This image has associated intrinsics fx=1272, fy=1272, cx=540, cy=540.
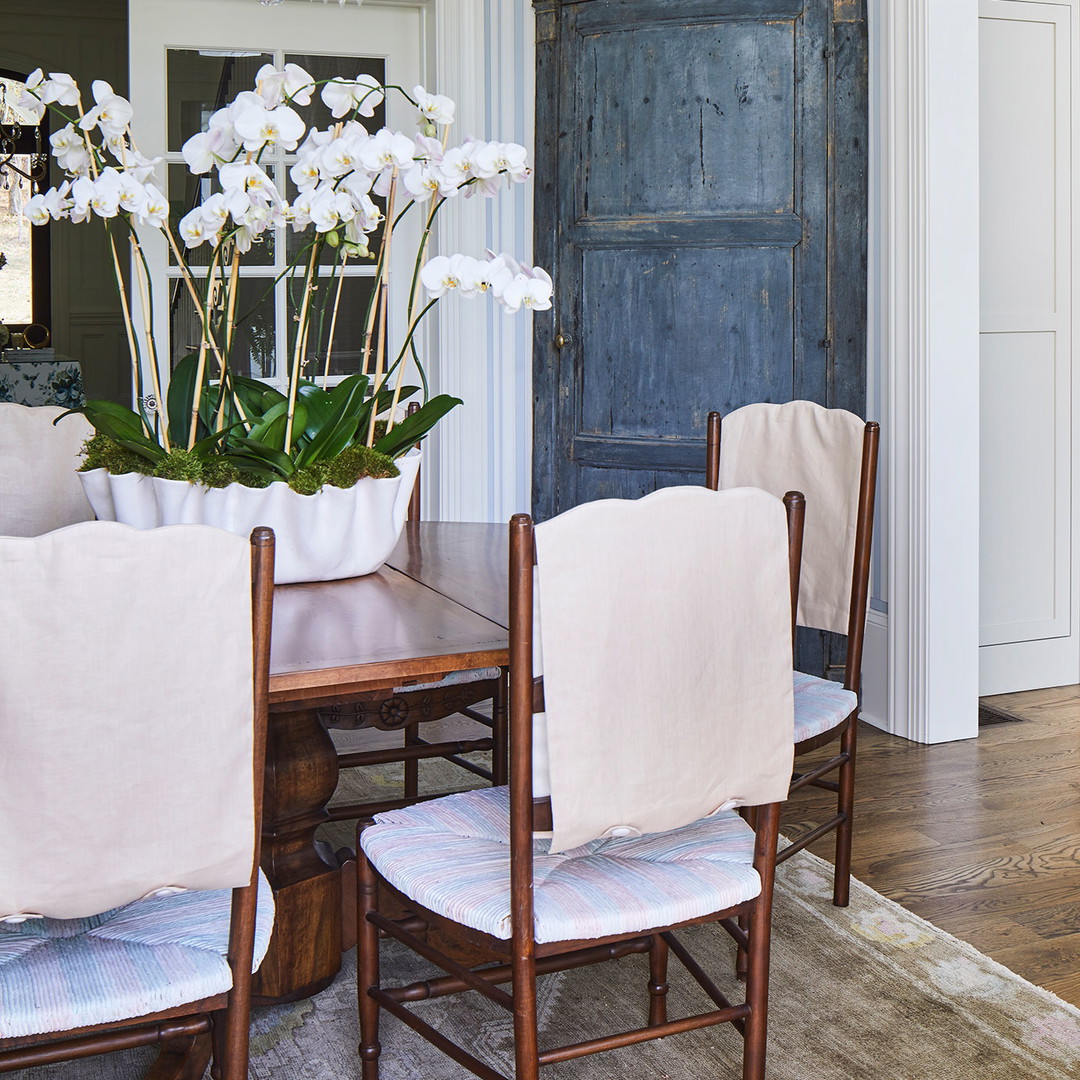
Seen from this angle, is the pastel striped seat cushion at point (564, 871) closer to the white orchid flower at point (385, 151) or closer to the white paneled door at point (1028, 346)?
the white orchid flower at point (385, 151)

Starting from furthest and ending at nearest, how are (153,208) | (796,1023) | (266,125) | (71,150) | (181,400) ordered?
1. (181,400)
2. (796,1023)
3. (71,150)
4. (153,208)
5. (266,125)

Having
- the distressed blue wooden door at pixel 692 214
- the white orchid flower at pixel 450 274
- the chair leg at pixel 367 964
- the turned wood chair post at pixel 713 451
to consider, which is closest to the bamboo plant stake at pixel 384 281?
the white orchid flower at pixel 450 274

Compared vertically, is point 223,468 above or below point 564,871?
above

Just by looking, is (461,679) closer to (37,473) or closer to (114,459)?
(114,459)

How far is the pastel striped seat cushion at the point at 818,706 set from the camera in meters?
2.35

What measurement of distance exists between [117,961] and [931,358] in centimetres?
292

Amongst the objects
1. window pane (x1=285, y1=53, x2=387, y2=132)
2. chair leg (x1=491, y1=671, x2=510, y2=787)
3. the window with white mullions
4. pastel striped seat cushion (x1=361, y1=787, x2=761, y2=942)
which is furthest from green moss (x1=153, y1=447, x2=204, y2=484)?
window pane (x1=285, y1=53, x2=387, y2=132)

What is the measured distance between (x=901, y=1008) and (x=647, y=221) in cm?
262

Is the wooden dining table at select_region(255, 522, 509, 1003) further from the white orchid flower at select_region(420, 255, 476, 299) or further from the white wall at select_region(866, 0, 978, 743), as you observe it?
the white wall at select_region(866, 0, 978, 743)

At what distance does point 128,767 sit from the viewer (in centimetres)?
132

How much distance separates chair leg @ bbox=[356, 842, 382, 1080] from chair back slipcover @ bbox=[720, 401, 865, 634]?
1.14 m

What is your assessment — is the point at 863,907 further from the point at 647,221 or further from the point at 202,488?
the point at 647,221

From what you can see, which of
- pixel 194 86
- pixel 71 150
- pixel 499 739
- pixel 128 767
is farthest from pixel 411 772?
pixel 194 86

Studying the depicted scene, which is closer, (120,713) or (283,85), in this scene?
(120,713)
